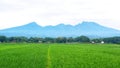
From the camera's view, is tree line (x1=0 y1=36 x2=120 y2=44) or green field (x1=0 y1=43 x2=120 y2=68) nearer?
green field (x1=0 y1=43 x2=120 y2=68)

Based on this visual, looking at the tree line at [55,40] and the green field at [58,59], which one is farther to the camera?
the tree line at [55,40]

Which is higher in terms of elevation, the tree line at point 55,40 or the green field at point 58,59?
the tree line at point 55,40

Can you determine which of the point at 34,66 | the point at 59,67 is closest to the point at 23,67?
the point at 34,66

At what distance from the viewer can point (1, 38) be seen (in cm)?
9794

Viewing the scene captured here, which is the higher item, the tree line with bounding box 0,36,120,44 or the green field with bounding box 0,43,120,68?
the tree line with bounding box 0,36,120,44

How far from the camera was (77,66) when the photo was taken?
1794 centimetres

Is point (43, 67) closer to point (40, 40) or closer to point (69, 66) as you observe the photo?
point (69, 66)

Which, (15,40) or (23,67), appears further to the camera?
(15,40)

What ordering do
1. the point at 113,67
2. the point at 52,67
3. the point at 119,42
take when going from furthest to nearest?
the point at 119,42 → the point at 113,67 → the point at 52,67

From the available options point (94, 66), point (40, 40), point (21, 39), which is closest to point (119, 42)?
point (40, 40)

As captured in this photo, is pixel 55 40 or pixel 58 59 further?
pixel 55 40

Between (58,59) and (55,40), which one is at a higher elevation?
(55,40)

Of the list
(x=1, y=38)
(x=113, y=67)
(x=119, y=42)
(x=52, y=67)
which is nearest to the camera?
(x=52, y=67)

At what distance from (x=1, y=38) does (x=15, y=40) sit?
5036 mm
